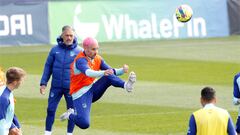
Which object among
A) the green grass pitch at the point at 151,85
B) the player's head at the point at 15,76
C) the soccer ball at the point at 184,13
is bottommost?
the green grass pitch at the point at 151,85

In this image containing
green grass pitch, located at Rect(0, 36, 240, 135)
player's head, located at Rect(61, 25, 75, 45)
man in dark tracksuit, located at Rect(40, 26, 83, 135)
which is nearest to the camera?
player's head, located at Rect(61, 25, 75, 45)

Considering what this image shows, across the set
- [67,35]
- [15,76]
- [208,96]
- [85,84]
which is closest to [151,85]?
[67,35]

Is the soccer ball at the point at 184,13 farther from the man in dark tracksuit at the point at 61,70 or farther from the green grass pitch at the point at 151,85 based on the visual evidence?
the man in dark tracksuit at the point at 61,70

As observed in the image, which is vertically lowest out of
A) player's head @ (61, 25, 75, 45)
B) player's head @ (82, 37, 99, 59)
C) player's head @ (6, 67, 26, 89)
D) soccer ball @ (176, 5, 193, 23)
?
player's head @ (6, 67, 26, 89)

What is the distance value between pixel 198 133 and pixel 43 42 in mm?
27363

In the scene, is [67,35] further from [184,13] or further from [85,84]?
[184,13]

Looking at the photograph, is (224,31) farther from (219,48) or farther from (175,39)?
(219,48)

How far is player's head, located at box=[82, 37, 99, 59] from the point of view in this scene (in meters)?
14.7

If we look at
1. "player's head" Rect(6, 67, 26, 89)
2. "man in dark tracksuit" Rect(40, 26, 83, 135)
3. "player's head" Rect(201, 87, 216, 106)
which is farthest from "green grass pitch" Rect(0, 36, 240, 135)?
"player's head" Rect(201, 87, 216, 106)

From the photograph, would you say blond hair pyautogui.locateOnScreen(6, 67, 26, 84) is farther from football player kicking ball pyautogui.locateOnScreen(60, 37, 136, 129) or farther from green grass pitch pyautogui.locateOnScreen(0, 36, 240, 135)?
green grass pitch pyautogui.locateOnScreen(0, 36, 240, 135)

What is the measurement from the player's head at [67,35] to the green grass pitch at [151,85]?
201 centimetres

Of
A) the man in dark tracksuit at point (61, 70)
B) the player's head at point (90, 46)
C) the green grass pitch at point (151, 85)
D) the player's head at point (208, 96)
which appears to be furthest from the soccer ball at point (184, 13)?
the player's head at point (208, 96)

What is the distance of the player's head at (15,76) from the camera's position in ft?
37.8

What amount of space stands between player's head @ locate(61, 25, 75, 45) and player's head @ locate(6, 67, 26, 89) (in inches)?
197
